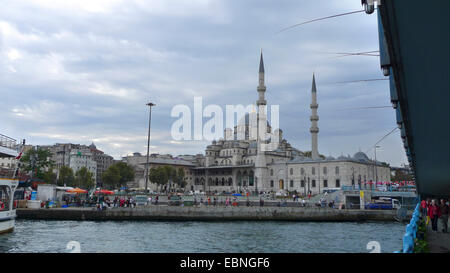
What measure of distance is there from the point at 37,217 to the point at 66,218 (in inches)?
85.0

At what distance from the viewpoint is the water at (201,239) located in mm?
14867

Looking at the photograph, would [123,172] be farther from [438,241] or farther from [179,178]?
[438,241]

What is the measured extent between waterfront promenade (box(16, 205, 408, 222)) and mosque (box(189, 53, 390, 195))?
18.1 metres

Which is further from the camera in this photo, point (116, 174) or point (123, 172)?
point (123, 172)

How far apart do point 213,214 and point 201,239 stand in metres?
9.72

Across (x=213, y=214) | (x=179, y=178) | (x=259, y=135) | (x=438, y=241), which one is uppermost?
(x=259, y=135)

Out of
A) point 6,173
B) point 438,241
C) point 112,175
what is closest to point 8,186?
point 6,173

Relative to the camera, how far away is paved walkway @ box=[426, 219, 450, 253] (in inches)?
332

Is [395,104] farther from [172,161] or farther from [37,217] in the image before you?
[172,161]

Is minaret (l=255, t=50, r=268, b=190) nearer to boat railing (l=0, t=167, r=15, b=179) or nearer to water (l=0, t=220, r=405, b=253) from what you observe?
water (l=0, t=220, r=405, b=253)

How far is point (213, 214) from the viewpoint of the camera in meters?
27.2
